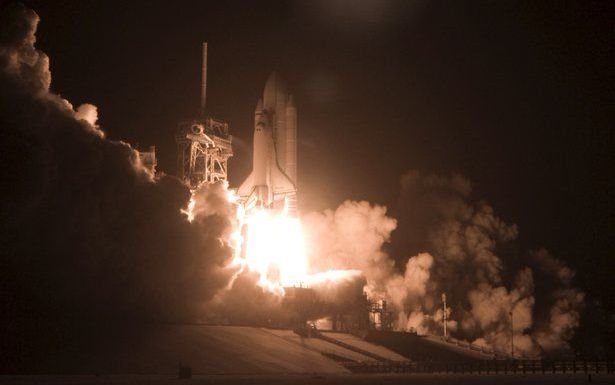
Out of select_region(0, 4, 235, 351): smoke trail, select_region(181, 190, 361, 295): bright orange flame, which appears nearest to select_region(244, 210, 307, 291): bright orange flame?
select_region(181, 190, 361, 295): bright orange flame

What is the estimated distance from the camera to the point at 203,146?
98.6 m

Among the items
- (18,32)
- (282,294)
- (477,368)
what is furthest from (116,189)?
(477,368)

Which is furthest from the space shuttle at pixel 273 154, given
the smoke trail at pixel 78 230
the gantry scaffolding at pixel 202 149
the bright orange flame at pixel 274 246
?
the smoke trail at pixel 78 230

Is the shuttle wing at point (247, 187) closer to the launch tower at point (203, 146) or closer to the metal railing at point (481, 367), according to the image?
the launch tower at point (203, 146)

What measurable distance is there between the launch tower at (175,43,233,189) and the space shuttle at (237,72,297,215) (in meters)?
3.87

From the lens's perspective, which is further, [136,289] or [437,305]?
[437,305]

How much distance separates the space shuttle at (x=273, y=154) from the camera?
99438mm

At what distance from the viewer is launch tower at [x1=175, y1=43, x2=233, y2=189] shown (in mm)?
96500

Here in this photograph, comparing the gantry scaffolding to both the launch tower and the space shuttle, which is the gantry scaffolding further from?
the space shuttle

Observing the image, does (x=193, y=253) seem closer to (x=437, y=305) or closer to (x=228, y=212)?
(x=228, y=212)

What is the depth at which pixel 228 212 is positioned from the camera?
3332 inches

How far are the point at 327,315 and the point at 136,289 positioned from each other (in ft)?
125

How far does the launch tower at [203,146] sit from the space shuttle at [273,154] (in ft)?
12.7

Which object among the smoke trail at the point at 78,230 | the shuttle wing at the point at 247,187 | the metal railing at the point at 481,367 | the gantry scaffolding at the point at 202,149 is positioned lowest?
the metal railing at the point at 481,367
